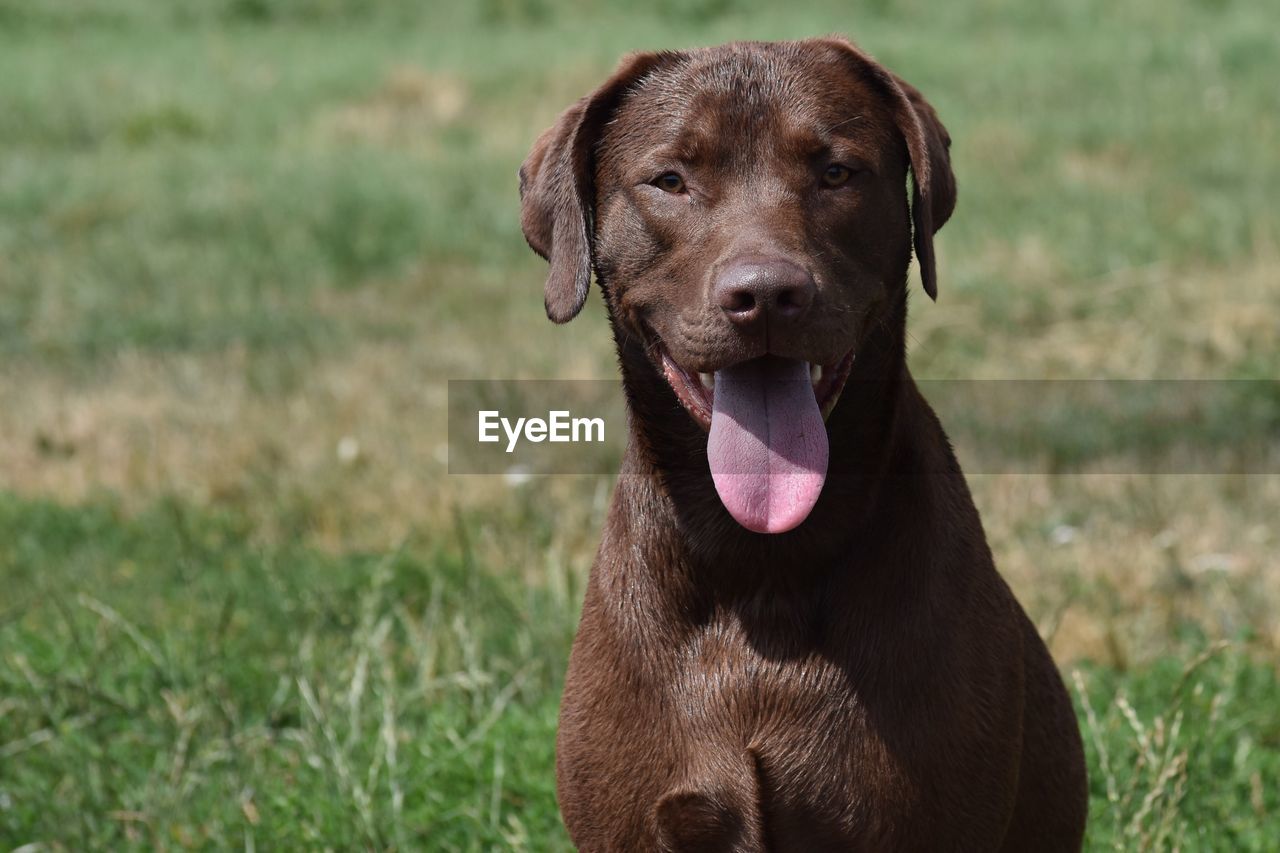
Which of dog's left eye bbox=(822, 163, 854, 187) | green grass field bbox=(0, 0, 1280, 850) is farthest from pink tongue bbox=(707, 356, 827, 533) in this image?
green grass field bbox=(0, 0, 1280, 850)

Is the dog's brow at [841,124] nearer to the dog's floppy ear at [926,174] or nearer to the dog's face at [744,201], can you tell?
the dog's face at [744,201]

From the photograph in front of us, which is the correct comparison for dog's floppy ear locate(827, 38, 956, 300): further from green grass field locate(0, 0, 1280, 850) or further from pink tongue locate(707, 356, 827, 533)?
green grass field locate(0, 0, 1280, 850)

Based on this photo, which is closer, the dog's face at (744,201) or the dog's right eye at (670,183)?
the dog's face at (744,201)

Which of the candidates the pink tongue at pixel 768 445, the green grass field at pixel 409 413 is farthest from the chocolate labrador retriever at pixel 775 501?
the green grass field at pixel 409 413

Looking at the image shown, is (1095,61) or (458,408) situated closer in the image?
(458,408)

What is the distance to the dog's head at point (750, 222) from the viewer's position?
9.54 ft

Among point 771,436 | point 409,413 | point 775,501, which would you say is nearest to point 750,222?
point 771,436

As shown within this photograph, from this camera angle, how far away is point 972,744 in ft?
9.85

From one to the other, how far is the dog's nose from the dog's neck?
1.09 ft

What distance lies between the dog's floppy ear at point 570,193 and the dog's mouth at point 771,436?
1.18ft

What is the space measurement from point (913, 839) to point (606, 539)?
2.69 ft

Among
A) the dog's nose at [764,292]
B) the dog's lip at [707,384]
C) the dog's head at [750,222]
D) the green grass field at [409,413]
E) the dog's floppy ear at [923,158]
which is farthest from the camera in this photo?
the green grass field at [409,413]

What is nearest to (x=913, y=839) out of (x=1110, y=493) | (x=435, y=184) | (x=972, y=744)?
(x=972, y=744)

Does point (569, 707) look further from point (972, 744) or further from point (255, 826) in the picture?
point (255, 826)
